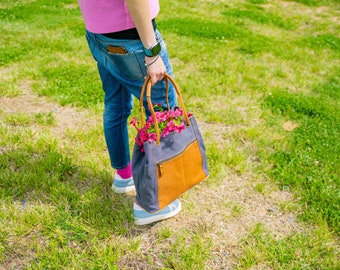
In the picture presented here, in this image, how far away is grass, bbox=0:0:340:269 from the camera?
2.85m

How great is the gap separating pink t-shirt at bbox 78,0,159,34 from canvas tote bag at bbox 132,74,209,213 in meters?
0.38

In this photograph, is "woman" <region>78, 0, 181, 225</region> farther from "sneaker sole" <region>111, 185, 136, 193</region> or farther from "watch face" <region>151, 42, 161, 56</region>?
"sneaker sole" <region>111, 185, 136, 193</region>

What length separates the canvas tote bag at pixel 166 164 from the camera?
7.95ft

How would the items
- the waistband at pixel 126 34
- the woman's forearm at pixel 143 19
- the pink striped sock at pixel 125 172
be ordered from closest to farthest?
the woman's forearm at pixel 143 19, the waistband at pixel 126 34, the pink striped sock at pixel 125 172

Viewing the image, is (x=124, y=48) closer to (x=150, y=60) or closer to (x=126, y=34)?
(x=126, y=34)

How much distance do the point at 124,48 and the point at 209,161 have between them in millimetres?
1906

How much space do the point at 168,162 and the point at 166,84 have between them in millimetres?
555

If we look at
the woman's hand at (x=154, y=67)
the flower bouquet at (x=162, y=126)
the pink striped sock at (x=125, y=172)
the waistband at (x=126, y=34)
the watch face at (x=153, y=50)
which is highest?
the waistband at (x=126, y=34)

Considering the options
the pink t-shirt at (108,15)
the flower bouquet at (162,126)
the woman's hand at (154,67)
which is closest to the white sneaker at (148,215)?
the flower bouquet at (162,126)

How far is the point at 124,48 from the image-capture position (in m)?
2.36

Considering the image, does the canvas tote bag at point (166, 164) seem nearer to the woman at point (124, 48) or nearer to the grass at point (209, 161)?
the woman at point (124, 48)

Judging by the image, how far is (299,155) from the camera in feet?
13.3

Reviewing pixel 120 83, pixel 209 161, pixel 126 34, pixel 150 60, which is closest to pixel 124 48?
pixel 126 34

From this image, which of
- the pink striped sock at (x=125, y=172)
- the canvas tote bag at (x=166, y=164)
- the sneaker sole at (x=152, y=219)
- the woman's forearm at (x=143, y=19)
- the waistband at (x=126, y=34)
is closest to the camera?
the woman's forearm at (x=143, y=19)
